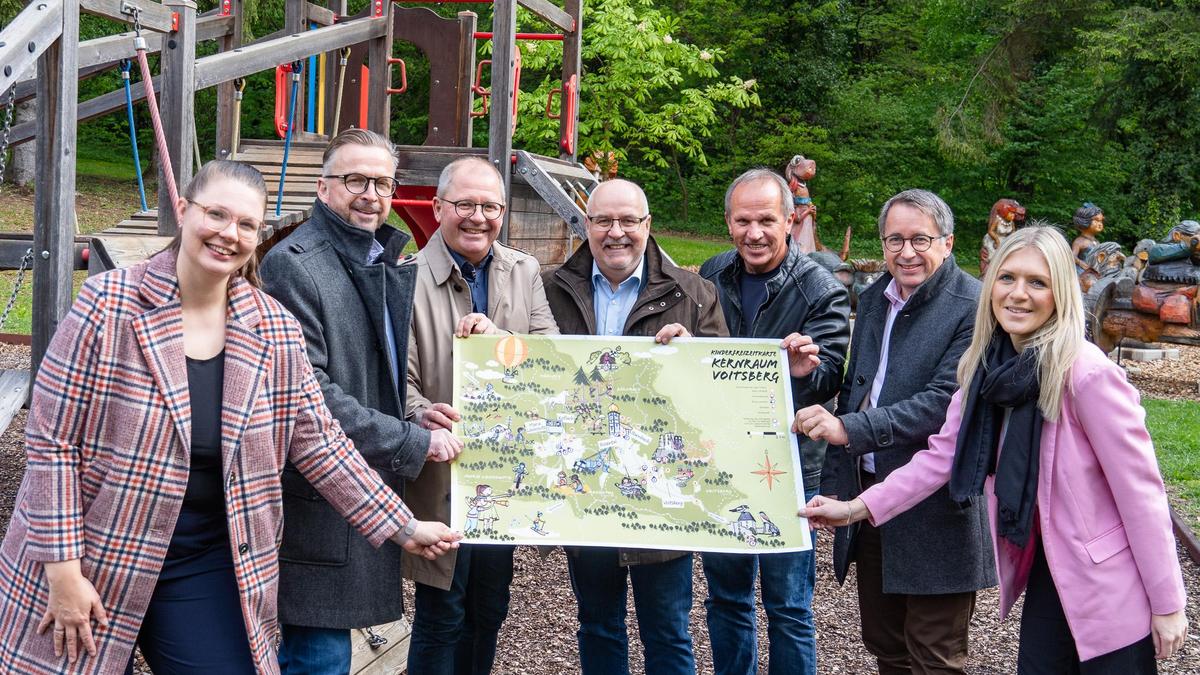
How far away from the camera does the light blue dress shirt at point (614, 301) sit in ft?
12.3

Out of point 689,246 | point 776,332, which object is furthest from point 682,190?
Result: point 776,332

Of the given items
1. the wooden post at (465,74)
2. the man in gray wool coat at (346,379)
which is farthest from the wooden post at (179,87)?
the wooden post at (465,74)

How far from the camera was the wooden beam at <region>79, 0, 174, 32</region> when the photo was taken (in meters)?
4.44

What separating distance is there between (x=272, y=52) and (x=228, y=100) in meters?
3.09

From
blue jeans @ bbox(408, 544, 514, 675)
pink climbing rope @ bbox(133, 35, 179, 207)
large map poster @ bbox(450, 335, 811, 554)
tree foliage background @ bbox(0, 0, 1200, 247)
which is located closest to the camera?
large map poster @ bbox(450, 335, 811, 554)

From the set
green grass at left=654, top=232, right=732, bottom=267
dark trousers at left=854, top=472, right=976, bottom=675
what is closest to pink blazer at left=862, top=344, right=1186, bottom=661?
dark trousers at left=854, top=472, right=976, bottom=675

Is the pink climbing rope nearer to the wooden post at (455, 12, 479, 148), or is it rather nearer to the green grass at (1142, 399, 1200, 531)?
the wooden post at (455, 12, 479, 148)

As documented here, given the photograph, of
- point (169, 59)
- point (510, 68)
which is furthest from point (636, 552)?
point (510, 68)

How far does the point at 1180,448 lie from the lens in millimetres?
9547

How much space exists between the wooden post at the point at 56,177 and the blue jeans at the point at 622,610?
2.34 metres

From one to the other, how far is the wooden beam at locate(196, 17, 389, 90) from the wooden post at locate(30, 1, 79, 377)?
1013 millimetres

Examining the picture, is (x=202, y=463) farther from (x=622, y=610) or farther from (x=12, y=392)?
(x=12, y=392)

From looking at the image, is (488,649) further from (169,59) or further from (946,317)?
(169,59)

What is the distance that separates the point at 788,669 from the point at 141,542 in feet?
7.65
